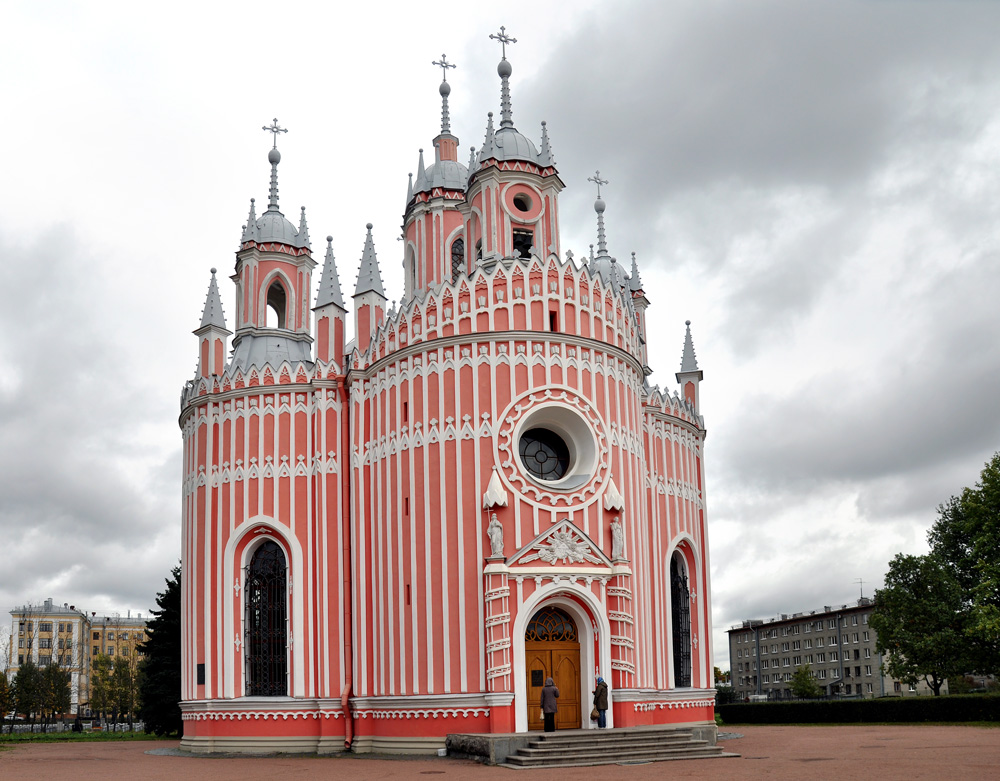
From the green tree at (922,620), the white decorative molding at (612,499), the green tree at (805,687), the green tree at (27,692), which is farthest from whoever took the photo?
the green tree at (805,687)

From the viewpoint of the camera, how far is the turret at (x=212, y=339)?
1308 inches

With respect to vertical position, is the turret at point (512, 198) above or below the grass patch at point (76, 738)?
above

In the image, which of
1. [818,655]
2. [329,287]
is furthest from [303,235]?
[818,655]

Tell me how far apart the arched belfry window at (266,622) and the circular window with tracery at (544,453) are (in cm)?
832

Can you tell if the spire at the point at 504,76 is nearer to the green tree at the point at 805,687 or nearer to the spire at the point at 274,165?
the spire at the point at 274,165

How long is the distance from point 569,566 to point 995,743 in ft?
35.9

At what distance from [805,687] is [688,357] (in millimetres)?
64638

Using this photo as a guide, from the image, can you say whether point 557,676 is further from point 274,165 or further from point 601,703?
point 274,165

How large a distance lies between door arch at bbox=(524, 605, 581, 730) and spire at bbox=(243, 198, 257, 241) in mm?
17859

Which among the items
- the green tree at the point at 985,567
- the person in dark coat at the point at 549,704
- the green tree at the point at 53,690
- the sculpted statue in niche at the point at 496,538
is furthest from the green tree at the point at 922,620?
→ the green tree at the point at 53,690

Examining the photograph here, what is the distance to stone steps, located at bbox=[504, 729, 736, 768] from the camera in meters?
22.3

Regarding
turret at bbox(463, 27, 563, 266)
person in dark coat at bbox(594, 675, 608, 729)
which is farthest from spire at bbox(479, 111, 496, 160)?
person in dark coat at bbox(594, 675, 608, 729)

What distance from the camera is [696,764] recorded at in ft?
71.5

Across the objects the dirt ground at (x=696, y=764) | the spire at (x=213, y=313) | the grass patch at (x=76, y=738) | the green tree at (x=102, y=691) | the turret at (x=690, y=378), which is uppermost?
the spire at (x=213, y=313)
